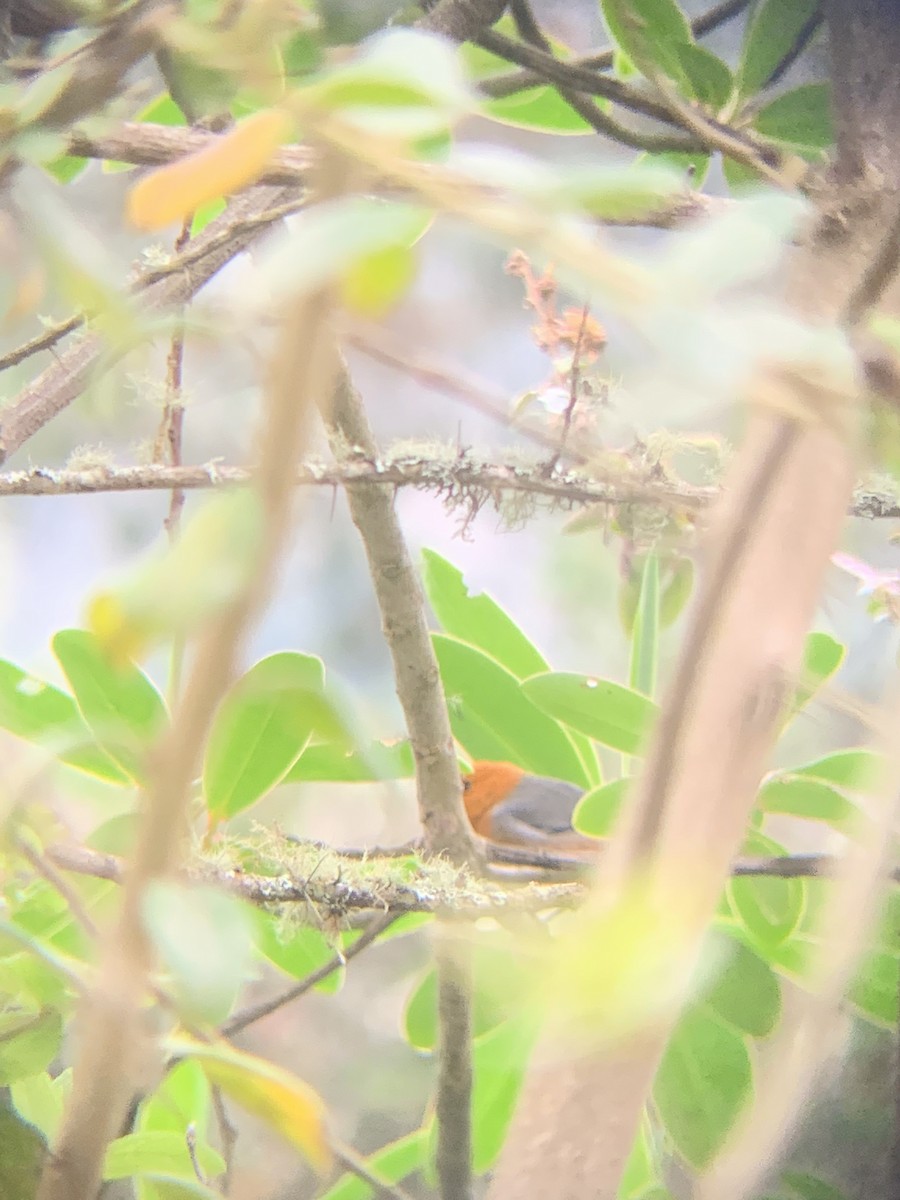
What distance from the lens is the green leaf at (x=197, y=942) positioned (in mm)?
193

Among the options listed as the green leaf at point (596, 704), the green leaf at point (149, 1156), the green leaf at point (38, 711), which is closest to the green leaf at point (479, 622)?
the green leaf at point (596, 704)

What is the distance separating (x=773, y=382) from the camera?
0.66 feet

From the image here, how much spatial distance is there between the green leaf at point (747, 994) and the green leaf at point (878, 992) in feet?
0.15

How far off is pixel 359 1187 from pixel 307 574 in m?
0.67

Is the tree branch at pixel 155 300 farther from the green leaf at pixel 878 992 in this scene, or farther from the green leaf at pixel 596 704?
the green leaf at pixel 878 992

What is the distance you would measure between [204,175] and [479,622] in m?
0.56

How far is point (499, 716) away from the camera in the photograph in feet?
2.28

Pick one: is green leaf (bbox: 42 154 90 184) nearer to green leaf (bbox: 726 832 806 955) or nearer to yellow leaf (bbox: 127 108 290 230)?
yellow leaf (bbox: 127 108 290 230)

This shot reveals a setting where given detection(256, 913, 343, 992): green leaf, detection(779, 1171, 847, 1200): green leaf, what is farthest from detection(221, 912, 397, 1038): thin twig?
detection(779, 1171, 847, 1200): green leaf

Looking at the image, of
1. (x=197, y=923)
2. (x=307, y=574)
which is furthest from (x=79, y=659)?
(x=307, y=574)

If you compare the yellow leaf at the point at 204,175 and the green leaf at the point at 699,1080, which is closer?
the yellow leaf at the point at 204,175

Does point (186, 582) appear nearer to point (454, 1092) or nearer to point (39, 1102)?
point (39, 1102)

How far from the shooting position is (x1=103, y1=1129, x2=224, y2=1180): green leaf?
0.41m

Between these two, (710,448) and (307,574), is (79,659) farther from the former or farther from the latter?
(307,574)
